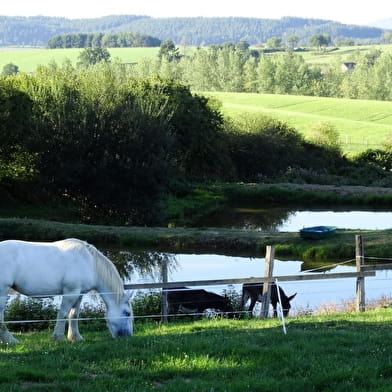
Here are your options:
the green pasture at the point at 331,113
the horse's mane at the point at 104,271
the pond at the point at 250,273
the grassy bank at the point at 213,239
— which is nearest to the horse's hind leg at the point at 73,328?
the horse's mane at the point at 104,271

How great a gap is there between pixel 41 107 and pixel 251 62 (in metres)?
121

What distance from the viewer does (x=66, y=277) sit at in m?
13.3

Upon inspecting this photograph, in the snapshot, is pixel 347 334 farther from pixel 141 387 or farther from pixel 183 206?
pixel 183 206

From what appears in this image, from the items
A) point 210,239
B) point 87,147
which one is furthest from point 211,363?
point 87,147

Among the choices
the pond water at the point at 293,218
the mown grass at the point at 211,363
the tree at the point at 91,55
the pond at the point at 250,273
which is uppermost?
the tree at the point at 91,55

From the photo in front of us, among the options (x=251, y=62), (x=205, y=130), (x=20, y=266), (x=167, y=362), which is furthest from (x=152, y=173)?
(x=251, y=62)

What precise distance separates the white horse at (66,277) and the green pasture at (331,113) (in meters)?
75.4

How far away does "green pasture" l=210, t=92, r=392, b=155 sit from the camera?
97844mm

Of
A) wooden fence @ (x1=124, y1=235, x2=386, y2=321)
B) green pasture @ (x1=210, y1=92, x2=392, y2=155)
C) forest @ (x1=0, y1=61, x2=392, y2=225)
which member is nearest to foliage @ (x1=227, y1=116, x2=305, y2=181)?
green pasture @ (x1=210, y1=92, x2=392, y2=155)

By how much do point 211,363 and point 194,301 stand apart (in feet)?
32.1

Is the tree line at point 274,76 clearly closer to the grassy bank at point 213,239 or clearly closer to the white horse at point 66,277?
the grassy bank at point 213,239

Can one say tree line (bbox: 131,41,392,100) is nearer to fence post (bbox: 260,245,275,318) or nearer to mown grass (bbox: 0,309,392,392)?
fence post (bbox: 260,245,275,318)

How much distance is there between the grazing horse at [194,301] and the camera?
776 inches

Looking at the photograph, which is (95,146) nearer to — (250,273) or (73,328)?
(250,273)
